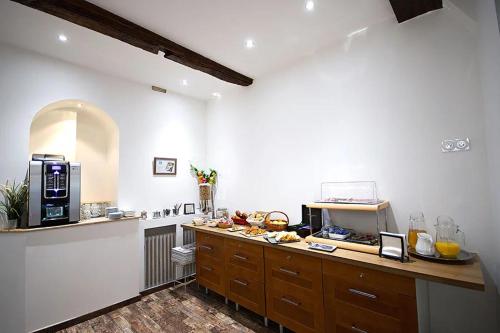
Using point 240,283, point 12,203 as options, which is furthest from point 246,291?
point 12,203

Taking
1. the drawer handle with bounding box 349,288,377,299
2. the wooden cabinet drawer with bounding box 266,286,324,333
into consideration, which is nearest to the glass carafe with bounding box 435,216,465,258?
the drawer handle with bounding box 349,288,377,299

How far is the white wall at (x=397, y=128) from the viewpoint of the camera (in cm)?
171

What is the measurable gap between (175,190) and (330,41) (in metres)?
2.87

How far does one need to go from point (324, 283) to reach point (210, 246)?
1485 millimetres

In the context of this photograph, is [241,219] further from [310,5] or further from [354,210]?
[310,5]

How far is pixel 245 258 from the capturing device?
2434 millimetres

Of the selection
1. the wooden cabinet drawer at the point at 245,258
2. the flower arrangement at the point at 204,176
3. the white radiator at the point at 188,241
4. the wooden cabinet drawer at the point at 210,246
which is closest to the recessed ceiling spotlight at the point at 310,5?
the wooden cabinet drawer at the point at 245,258

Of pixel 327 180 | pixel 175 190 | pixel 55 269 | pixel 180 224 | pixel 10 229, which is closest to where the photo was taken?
pixel 10 229

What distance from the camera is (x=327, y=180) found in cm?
248

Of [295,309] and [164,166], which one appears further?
[164,166]

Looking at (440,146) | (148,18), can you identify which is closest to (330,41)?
(440,146)

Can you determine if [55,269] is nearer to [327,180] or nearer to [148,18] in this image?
[148,18]

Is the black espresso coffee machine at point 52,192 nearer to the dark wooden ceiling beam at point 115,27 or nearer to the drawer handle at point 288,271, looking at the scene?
the dark wooden ceiling beam at point 115,27

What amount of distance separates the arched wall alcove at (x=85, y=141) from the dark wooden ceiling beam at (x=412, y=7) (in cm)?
326
